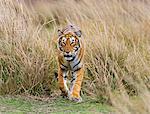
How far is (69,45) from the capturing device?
20.2 feet

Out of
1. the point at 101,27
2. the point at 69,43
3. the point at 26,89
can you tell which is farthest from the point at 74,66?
the point at 101,27

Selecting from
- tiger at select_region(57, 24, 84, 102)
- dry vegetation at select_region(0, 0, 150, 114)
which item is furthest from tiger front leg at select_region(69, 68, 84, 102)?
dry vegetation at select_region(0, 0, 150, 114)

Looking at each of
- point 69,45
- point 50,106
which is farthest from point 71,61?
point 50,106

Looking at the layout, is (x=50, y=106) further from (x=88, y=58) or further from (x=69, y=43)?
(x=88, y=58)

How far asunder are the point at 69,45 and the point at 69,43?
0.03 meters

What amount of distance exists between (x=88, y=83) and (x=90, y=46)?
0.79 meters

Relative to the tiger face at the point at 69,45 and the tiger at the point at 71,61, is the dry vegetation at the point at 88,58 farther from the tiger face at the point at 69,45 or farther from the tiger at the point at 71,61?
the tiger face at the point at 69,45

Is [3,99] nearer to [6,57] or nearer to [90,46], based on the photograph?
[6,57]

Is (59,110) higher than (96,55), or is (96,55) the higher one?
(96,55)

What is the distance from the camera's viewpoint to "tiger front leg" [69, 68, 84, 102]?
6.25 metres

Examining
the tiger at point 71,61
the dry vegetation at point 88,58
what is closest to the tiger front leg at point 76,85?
the tiger at point 71,61

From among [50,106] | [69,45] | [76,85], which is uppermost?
[69,45]

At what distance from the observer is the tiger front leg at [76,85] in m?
6.25

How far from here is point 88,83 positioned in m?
6.72
